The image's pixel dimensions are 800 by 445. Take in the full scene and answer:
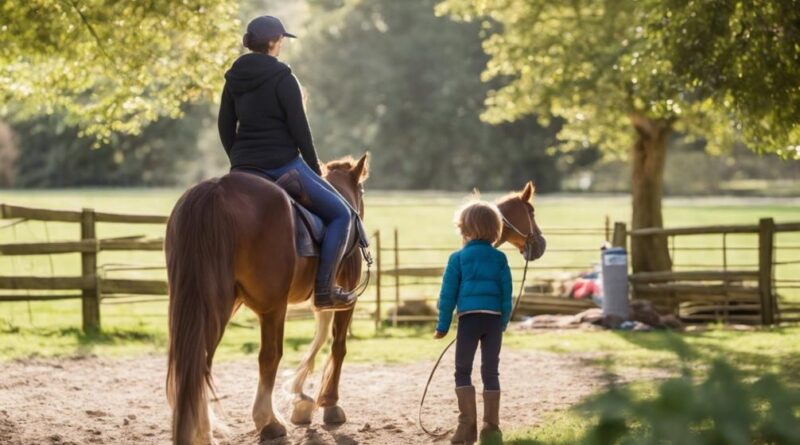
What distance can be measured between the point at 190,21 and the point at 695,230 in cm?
751

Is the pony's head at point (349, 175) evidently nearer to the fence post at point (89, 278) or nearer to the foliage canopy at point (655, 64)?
the foliage canopy at point (655, 64)

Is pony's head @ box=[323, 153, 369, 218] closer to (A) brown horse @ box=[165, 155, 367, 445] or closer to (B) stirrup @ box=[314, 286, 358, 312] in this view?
(B) stirrup @ box=[314, 286, 358, 312]

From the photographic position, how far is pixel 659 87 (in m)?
11.9

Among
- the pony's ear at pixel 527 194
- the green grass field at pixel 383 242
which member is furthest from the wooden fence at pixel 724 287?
the pony's ear at pixel 527 194

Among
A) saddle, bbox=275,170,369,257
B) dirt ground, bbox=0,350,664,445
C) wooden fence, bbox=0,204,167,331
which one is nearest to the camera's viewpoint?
saddle, bbox=275,170,369,257

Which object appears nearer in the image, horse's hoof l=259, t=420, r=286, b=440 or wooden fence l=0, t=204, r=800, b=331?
horse's hoof l=259, t=420, r=286, b=440

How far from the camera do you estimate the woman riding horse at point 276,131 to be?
A: 22.4 feet

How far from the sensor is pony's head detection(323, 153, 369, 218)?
26.0 feet

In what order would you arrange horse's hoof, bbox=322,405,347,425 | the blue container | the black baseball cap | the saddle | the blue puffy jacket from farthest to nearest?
the blue container → horse's hoof, bbox=322,405,347,425 → the black baseball cap → the saddle → the blue puffy jacket

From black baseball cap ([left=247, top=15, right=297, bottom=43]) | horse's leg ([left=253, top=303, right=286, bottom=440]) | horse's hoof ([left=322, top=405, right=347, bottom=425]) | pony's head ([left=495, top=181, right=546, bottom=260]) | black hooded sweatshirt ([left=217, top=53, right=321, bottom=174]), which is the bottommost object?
horse's hoof ([left=322, top=405, right=347, bottom=425])

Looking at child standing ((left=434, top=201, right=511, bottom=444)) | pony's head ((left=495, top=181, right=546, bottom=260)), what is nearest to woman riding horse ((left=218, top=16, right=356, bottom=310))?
child standing ((left=434, top=201, right=511, bottom=444))

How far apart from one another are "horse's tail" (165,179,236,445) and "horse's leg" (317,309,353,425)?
6.30ft

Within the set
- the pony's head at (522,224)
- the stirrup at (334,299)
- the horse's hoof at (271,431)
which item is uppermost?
the pony's head at (522,224)

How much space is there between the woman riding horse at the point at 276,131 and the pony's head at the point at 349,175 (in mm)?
936
